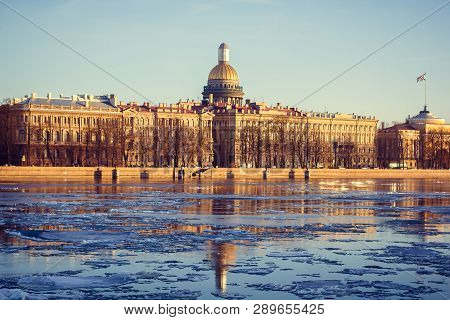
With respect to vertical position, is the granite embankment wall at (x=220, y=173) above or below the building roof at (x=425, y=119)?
below

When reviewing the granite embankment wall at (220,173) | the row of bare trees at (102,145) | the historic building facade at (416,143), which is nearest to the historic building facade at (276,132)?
the historic building facade at (416,143)

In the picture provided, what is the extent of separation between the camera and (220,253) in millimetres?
19234

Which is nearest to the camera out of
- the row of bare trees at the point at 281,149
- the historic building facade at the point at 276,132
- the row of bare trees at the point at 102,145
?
the row of bare trees at the point at 102,145

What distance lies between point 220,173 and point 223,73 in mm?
59016

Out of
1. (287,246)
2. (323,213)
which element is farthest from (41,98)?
(287,246)

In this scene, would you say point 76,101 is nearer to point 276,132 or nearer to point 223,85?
point 276,132

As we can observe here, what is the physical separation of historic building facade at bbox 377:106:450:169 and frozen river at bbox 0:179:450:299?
94394 millimetres

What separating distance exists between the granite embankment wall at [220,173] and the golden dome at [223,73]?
47.5m

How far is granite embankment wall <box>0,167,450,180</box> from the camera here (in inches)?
2680

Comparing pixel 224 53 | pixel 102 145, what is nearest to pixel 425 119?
pixel 224 53

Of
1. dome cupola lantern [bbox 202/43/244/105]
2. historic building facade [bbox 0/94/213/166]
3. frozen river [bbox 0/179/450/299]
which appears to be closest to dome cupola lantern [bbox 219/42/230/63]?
dome cupola lantern [bbox 202/43/244/105]

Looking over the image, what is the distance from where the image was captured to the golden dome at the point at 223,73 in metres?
140

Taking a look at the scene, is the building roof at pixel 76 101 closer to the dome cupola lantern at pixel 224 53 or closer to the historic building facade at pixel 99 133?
the historic building facade at pixel 99 133

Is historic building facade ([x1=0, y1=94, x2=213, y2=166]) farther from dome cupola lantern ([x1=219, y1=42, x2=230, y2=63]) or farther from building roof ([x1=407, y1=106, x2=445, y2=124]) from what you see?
building roof ([x1=407, y1=106, x2=445, y2=124])
